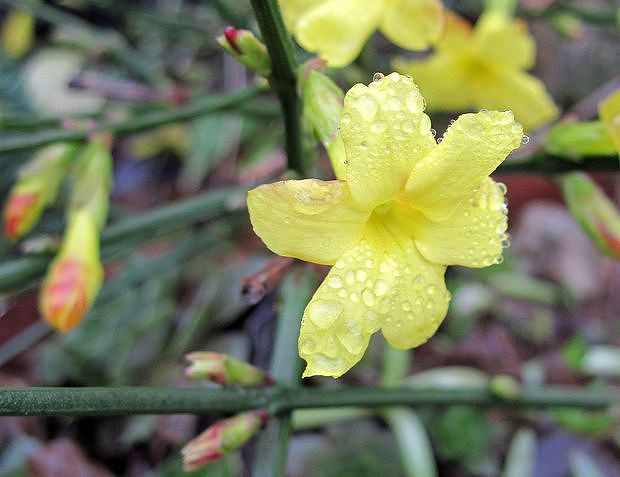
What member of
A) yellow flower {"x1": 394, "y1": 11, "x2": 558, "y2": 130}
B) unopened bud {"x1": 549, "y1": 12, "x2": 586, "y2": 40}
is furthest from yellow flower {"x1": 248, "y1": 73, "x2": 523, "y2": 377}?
unopened bud {"x1": 549, "y1": 12, "x2": 586, "y2": 40}

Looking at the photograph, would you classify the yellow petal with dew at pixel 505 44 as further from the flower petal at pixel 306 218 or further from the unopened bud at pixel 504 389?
the flower petal at pixel 306 218

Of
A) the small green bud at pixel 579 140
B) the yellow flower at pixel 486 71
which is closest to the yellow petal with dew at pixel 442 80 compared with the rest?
the yellow flower at pixel 486 71

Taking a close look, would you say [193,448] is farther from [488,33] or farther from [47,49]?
[47,49]

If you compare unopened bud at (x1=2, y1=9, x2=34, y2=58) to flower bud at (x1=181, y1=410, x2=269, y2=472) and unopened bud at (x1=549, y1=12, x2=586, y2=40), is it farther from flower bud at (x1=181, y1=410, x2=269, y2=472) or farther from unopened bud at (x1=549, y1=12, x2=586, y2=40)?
flower bud at (x1=181, y1=410, x2=269, y2=472)

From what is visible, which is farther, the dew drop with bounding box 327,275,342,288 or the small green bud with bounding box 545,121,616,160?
the small green bud with bounding box 545,121,616,160

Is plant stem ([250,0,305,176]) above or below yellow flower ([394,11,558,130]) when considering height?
above

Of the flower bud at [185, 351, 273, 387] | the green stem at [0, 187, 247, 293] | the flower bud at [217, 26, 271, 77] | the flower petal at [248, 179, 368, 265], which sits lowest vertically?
the green stem at [0, 187, 247, 293]

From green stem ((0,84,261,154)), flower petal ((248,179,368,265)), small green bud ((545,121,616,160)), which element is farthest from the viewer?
green stem ((0,84,261,154))

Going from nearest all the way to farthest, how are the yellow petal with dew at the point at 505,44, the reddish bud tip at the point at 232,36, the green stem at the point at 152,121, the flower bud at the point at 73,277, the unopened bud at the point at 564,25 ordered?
the reddish bud tip at the point at 232,36 < the flower bud at the point at 73,277 < the green stem at the point at 152,121 < the yellow petal with dew at the point at 505,44 < the unopened bud at the point at 564,25
